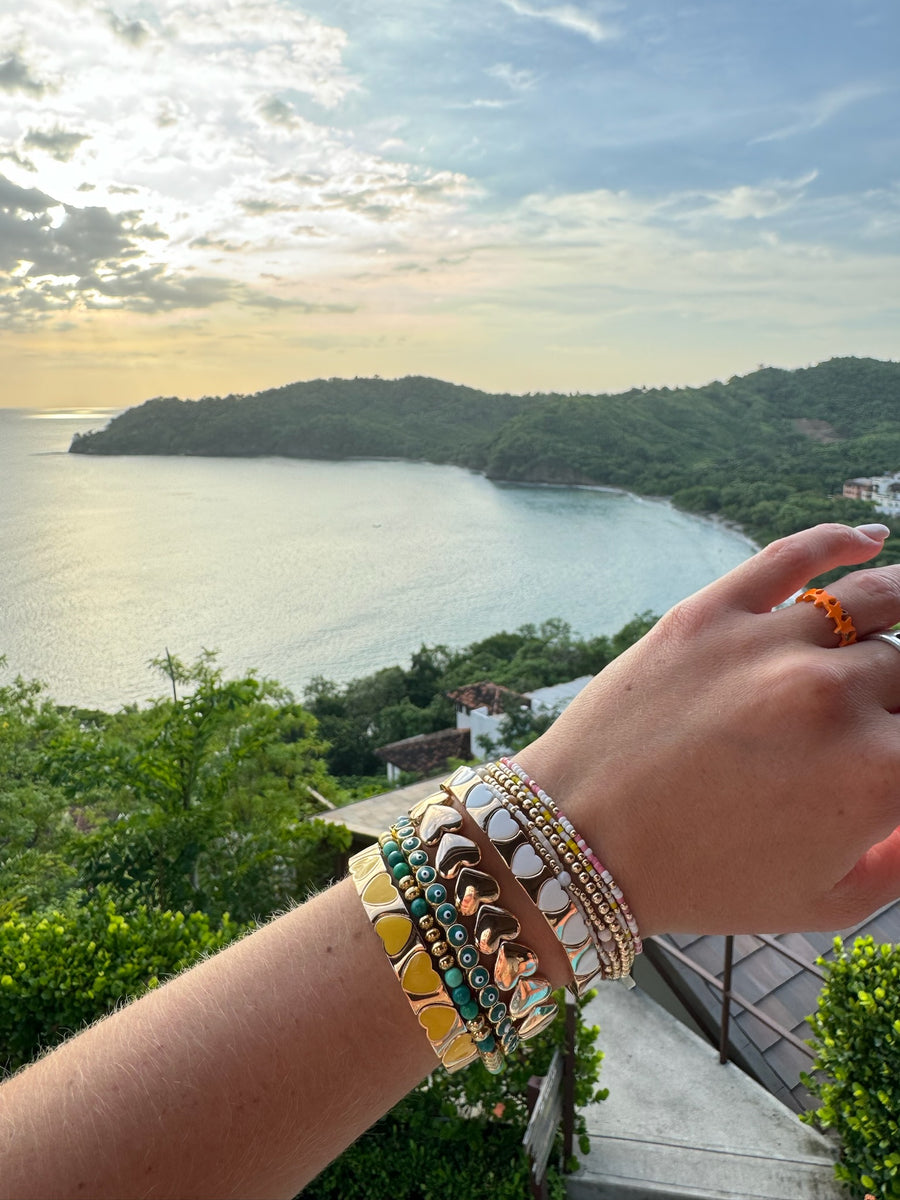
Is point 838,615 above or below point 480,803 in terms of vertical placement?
above

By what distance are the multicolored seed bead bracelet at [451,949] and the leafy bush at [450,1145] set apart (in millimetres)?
2226

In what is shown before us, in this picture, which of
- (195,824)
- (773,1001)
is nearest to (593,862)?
(773,1001)

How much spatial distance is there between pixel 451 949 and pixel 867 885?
292mm

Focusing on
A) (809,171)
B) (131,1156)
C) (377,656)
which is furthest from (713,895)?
(809,171)

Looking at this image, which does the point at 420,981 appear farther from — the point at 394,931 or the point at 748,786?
the point at 748,786

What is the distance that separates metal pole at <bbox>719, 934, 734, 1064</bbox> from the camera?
302 centimetres

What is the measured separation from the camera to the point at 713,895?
0.54m

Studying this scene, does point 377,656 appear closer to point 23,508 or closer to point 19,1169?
point 23,508

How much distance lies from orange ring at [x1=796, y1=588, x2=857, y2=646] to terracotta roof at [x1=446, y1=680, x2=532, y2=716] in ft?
44.7

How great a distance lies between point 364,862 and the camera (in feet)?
1.82

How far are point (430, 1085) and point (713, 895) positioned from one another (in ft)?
7.77

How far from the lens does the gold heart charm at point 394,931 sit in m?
0.49

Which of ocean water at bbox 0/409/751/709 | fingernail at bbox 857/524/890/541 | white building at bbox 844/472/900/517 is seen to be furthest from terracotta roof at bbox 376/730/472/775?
fingernail at bbox 857/524/890/541

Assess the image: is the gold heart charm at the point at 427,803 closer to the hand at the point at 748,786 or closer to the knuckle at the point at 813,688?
the hand at the point at 748,786
